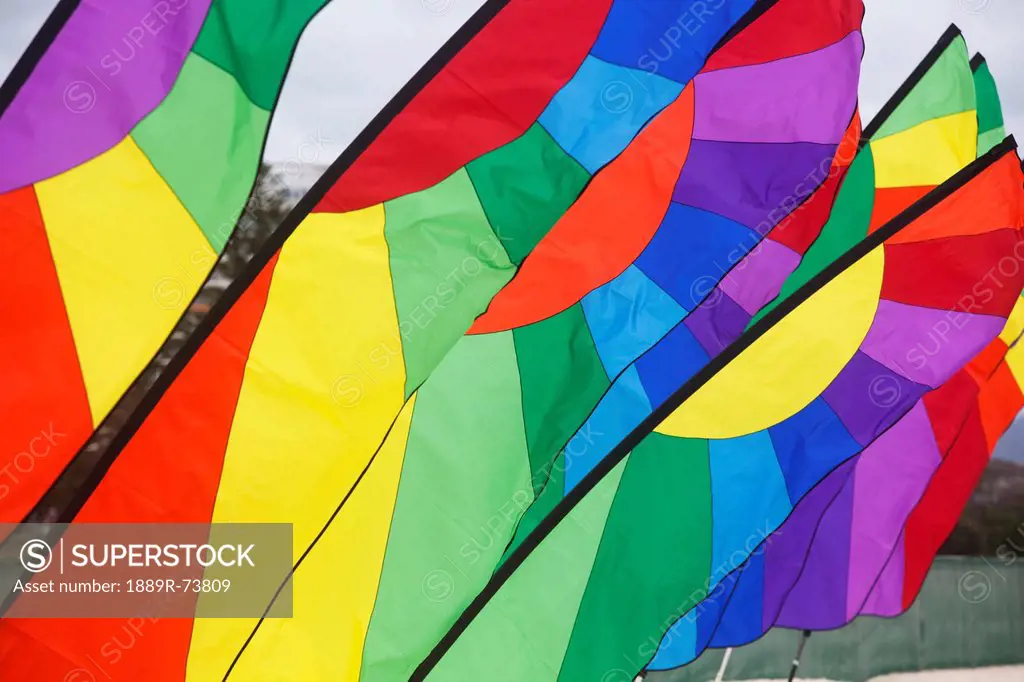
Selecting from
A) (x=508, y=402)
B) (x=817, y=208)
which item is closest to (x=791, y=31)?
(x=817, y=208)

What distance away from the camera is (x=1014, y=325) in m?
5.09

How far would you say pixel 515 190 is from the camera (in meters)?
2.21

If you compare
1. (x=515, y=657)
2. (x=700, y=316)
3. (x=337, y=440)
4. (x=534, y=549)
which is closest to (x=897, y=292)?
(x=700, y=316)

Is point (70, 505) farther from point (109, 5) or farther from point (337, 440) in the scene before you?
point (109, 5)

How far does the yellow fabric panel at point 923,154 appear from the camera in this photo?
4.95 metres

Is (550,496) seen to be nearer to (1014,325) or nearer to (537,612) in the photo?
(537,612)

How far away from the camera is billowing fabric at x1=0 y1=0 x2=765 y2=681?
5.87 feet

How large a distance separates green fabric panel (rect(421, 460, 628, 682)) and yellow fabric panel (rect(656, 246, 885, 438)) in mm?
360

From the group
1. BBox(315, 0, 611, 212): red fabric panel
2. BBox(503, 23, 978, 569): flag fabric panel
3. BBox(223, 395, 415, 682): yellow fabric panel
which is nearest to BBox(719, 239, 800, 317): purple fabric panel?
BBox(503, 23, 978, 569): flag fabric panel

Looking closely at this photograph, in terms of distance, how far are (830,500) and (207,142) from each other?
11.1 ft

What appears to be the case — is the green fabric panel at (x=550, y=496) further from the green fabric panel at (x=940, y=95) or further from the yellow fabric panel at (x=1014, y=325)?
the yellow fabric panel at (x=1014, y=325)

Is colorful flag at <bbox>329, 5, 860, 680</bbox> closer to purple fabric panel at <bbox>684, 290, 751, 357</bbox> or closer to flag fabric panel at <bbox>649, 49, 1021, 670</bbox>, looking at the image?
purple fabric panel at <bbox>684, 290, 751, 357</bbox>

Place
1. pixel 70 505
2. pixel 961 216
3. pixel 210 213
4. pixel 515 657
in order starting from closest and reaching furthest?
pixel 70 505 → pixel 210 213 → pixel 515 657 → pixel 961 216

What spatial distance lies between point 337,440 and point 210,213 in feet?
1.77
